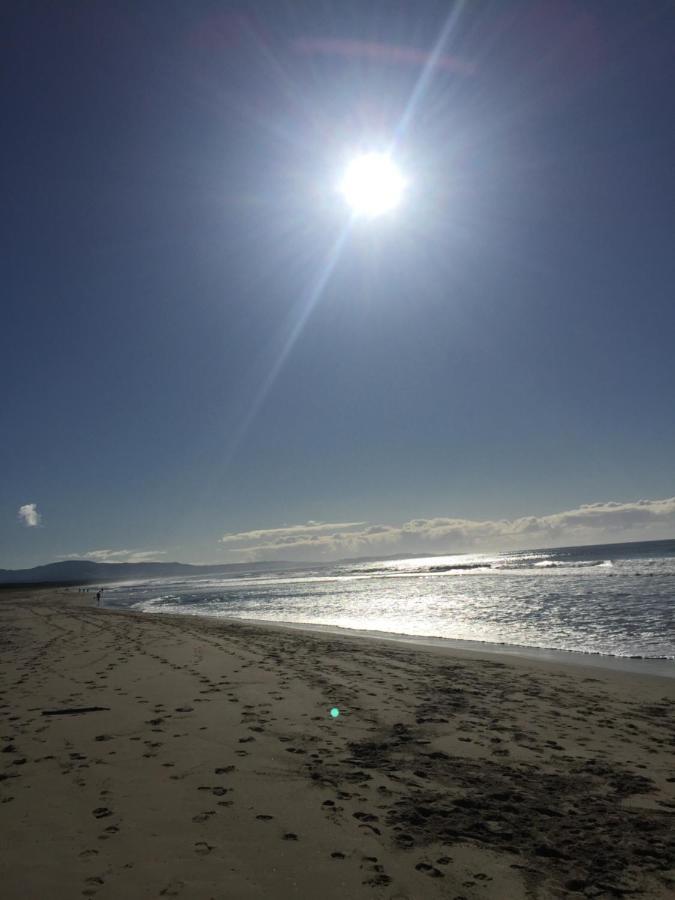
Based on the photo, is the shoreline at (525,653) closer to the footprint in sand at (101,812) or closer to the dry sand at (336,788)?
the dry sand at (336,788)

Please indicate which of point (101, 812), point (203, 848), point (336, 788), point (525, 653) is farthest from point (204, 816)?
point (525, 653)

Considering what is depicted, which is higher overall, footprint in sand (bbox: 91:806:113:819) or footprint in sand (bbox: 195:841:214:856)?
footprint in sand (bbox: 91:806:113:819)

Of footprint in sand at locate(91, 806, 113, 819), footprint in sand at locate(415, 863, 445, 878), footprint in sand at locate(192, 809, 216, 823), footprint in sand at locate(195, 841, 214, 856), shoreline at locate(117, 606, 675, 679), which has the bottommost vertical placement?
shoreline at locate(117, 606, 675, 679)

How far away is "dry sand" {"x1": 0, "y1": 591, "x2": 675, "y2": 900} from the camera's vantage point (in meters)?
4.32

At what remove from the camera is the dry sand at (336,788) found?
4.32 m

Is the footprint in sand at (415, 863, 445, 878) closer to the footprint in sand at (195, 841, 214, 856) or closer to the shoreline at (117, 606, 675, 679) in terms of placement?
the footprint in sand at (195, 841, 214, 856)

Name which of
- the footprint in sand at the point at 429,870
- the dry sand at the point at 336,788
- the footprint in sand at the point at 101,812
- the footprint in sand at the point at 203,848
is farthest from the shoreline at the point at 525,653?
the footprint in sand at the point at 101,812

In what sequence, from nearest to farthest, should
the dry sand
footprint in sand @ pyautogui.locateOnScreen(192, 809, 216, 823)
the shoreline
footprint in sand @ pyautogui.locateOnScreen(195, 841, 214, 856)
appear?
the dry sand
footprint in sand @ pyautogui.locateOnScreen(195, 841, 214, 856)
footprint in sand @ pyautogui.locateOnScreen(192, 809, 216, 823)
the shoreline

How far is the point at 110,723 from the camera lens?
8562 mm

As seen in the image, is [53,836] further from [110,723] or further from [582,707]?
[582,707]

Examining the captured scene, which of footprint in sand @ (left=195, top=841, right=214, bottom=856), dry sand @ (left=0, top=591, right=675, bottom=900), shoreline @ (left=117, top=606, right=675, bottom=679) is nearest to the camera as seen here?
dry sand @ (left=0, top=591, right=675, bottom=900)

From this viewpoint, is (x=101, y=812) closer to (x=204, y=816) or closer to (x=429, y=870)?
(x=204, y=816)


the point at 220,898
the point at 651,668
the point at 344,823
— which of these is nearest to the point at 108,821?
the point at 220,898

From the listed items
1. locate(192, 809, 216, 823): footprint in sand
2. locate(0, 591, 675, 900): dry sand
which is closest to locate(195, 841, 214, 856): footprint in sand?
locate(0, 591, 675, 900): dry sand
